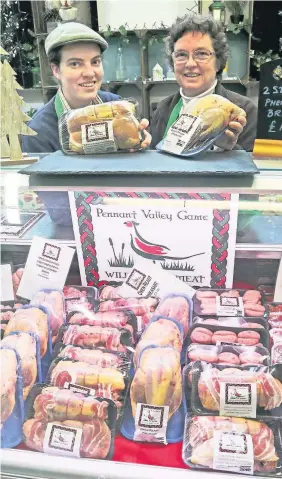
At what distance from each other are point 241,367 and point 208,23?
181 centimetres

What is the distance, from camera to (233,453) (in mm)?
1020

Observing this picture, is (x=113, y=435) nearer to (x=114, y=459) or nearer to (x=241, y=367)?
(x=114, y=459)

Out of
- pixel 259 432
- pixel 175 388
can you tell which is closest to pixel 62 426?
pixel 175 388

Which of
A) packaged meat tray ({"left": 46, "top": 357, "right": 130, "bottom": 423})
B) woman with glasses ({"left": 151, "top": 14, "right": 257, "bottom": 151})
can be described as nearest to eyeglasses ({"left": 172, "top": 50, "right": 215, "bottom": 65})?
woman with glasses ({"left": 151, "top": 14, "right": 257, "bottom": 151})

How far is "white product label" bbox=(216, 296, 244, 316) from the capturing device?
1.40 m

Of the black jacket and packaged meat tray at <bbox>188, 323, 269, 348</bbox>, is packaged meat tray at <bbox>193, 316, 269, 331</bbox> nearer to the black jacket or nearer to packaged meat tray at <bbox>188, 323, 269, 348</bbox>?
packaged meat tray at <bbox>188, 323, 269, 348</bbox>

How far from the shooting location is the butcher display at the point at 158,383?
1134 mm

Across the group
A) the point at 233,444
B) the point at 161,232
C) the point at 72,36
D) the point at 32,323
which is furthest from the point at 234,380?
the point at 72,36

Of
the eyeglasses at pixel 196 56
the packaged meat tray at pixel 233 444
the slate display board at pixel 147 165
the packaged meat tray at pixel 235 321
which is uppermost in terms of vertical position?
the eyeglasses at pixel 196 56

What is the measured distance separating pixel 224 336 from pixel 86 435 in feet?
1.62

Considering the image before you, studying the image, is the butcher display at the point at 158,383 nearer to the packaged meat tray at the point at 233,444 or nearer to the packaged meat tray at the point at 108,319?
the packaged meat tray at the point at 233,444

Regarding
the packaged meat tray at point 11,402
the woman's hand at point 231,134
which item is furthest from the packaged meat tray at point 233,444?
the woman's hand at point 231,134

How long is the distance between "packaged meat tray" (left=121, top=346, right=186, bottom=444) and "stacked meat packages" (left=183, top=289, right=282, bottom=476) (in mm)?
38

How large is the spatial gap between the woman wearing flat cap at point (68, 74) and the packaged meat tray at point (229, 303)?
3.71ft
